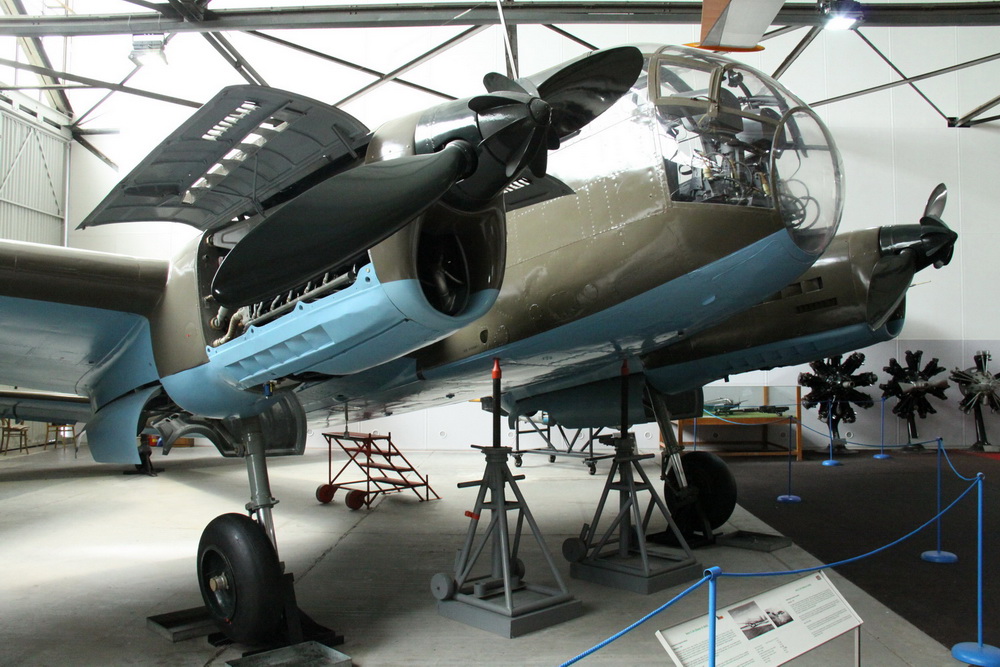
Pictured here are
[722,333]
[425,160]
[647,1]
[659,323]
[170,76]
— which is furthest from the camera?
[170,76]

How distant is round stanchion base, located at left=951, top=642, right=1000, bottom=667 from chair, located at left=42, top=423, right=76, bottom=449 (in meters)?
18.6

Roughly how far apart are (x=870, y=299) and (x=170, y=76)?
15.8 metres

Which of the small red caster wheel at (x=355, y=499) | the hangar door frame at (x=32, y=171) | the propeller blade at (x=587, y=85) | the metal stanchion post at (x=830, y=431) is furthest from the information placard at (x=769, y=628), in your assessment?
the hangar door frame at (x=32, y=171)

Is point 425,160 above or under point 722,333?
above

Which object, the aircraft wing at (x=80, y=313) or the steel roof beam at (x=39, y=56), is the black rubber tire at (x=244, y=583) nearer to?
the aircraft wing at (x=80, y=313)

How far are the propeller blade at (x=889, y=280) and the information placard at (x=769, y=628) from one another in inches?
145

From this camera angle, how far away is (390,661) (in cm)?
421

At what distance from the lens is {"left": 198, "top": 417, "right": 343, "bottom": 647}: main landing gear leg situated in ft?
14.2

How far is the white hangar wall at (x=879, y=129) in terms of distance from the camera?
16719mm

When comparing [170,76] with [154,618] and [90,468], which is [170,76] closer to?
[90,468]

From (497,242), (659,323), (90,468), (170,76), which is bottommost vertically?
(90,468)

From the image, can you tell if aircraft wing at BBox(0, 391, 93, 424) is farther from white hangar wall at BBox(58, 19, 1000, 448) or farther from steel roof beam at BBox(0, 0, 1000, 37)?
white hangar wall at BBox(58, 19, 1000, 448)

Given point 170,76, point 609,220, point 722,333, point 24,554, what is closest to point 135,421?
point 24,554

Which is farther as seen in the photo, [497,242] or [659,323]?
[659,323]
